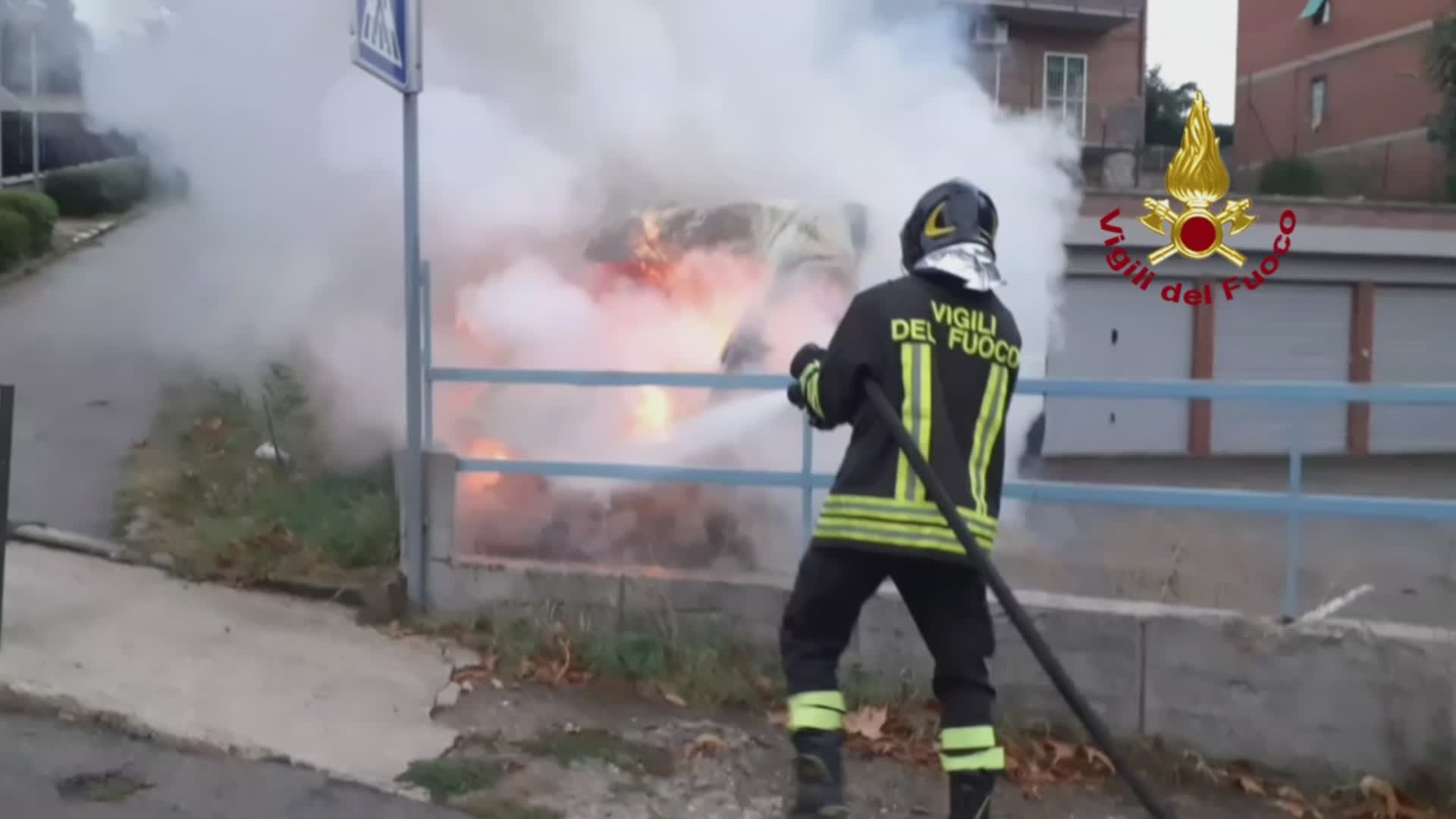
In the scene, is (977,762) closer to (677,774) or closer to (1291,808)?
(677,774)

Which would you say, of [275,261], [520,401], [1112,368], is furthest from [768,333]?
[1112,368]

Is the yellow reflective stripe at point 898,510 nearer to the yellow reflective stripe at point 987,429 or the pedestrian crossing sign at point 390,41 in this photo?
the yellow reflective stripe at point 987,429

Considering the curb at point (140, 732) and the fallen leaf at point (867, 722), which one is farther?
the fallen leaf at point (867, 722)

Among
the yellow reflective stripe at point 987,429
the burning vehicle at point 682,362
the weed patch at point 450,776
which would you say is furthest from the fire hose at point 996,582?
the burning vehicle at point 682,362

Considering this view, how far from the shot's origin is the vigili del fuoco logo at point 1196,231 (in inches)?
574

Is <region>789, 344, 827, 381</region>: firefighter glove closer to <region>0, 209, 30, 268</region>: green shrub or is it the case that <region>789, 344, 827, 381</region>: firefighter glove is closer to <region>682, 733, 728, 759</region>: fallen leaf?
<region>682, 733, 728, 759</region>: fallen leaf

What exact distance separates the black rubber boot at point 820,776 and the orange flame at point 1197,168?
9302 millimetres

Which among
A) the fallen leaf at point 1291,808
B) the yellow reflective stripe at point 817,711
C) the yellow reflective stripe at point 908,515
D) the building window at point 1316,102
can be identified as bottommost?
the fallen leaf at point 1291,808

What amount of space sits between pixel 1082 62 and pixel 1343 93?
6923 millimetres

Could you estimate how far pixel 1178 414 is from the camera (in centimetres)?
1563

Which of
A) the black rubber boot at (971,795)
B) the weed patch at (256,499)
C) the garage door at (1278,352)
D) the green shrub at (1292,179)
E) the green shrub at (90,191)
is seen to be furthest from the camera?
the green shrub at (90,191)

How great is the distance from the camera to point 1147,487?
5086 millimetres

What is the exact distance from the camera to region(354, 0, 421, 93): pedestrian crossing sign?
18.1 ft

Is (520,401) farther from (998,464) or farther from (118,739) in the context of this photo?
(998,464)
